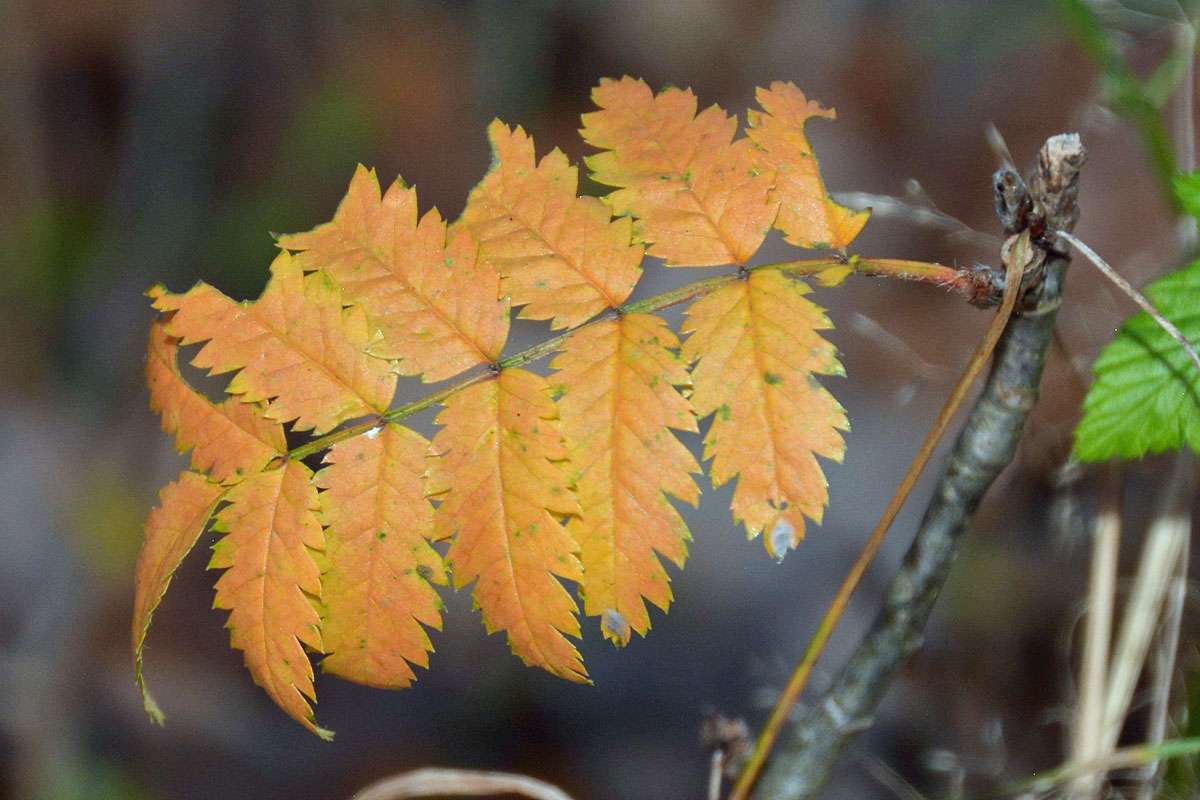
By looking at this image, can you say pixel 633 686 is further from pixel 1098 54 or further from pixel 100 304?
pixel 100 304

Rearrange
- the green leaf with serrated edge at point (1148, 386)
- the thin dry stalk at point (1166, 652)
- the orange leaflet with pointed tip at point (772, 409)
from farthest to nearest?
the thin dry stalk at point (1166, 652), the green leaf with serrated edge at point (1148, 386), the orange leaflet with pointed tip at point (772, 409)

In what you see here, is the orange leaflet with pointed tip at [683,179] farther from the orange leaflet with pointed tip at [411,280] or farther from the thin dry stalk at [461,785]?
the thin dry stalk at [461,785]

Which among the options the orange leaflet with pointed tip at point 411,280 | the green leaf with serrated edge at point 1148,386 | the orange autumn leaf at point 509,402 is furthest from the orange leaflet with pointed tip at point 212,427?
the green leaf with serrated edge at point 1148,386

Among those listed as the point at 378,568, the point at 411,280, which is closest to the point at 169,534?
the point at 378,568

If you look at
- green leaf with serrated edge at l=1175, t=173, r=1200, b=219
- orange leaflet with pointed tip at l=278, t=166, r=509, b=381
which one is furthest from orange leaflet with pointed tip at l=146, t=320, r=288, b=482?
green leaf with serrated edge at l=1175, t=173, r=1200, b=219

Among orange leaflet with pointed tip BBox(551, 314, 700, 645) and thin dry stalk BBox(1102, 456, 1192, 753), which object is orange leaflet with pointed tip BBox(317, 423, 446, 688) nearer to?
orange leaflet with pointed tip BBox(551, 314, 700, 645)

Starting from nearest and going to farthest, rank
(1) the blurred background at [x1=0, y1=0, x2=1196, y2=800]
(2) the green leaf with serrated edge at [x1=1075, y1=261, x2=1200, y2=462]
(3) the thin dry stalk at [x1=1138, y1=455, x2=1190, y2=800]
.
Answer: (2) the green leaf with serrated edge at [x1=1075, y1=261, x2=1200, y2=462]
(3) the thin dry stalk at [x1=1138, y1=455, x2=1190, y2=800]
(1) the blurred background at [x1=0, y1=0, x2=1196, y2=800]
